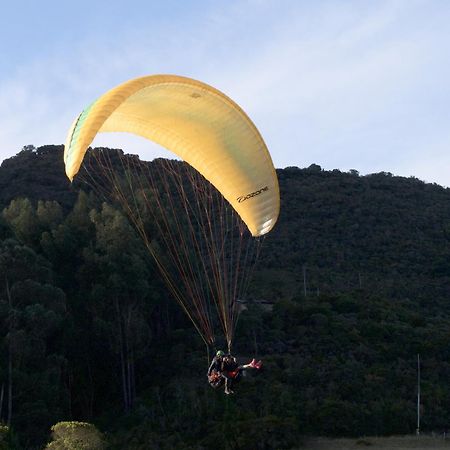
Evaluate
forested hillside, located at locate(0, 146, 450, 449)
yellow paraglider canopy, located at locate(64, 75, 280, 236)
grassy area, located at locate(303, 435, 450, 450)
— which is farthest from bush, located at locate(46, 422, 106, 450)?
yellow paraglider canopy, located at locate(64, 75, 280, 236)

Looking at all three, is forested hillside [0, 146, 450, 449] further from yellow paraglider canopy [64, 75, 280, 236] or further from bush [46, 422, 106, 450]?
yellow paraglider canopy [64, 75, 280, 236]

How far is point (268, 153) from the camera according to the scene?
48.1ft

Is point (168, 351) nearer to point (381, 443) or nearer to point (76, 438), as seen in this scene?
point (381, 443)

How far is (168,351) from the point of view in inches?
1236

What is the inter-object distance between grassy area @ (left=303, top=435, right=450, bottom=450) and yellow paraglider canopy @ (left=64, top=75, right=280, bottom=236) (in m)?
12.3

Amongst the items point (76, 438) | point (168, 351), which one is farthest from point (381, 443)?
point (76, 438)

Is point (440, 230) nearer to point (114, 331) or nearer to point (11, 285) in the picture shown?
point (114, 331)

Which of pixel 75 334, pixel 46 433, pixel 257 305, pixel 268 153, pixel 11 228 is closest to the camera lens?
pixel 268 153

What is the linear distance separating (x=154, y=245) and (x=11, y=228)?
5.57 metres

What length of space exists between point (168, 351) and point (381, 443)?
9.73 meters

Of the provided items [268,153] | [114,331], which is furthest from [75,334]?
→ [268,153]

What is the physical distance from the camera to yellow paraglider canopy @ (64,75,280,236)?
13.5 metres

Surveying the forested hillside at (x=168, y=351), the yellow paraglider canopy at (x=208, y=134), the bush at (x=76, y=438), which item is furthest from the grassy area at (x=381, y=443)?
the yellow paraglider canopy at (x=208, y=134)

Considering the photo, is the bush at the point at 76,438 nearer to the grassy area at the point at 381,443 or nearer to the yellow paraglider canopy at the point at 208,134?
the grassy area at the point at 381,443
